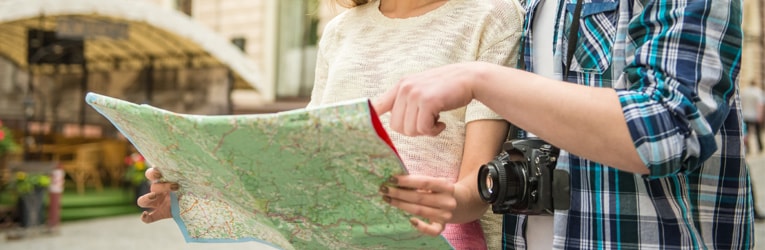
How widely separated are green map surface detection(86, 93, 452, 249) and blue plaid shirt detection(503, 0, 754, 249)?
29cm

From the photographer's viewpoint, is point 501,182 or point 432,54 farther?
point 432,54

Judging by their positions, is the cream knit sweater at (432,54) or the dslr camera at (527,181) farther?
the cream knit sweater at (432,54)

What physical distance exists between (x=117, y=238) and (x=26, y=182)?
1.26m

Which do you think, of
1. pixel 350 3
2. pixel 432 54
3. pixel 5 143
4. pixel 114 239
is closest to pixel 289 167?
pixel 432 54

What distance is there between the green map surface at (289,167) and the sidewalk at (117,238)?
6881 mm

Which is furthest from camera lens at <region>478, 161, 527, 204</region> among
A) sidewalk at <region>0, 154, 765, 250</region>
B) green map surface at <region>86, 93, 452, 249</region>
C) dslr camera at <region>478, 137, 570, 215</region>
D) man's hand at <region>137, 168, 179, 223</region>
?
sidewalk at <region>0, 154, 765, 250</region>

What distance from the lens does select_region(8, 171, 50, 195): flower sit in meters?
8.91

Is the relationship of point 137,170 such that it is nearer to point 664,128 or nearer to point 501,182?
point 501,182

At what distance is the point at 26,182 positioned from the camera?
8.93 m

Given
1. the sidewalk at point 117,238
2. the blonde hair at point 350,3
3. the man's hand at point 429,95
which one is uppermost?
the blonde hair at point 350,3

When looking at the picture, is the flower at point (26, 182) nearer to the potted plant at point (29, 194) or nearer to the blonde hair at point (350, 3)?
the potted plant at point (29, 194)

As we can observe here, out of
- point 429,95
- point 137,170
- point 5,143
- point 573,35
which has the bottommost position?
point 137,170

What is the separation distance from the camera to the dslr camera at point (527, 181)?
1308mm


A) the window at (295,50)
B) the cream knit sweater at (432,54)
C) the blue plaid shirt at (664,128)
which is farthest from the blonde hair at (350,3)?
the window at (295,50)
